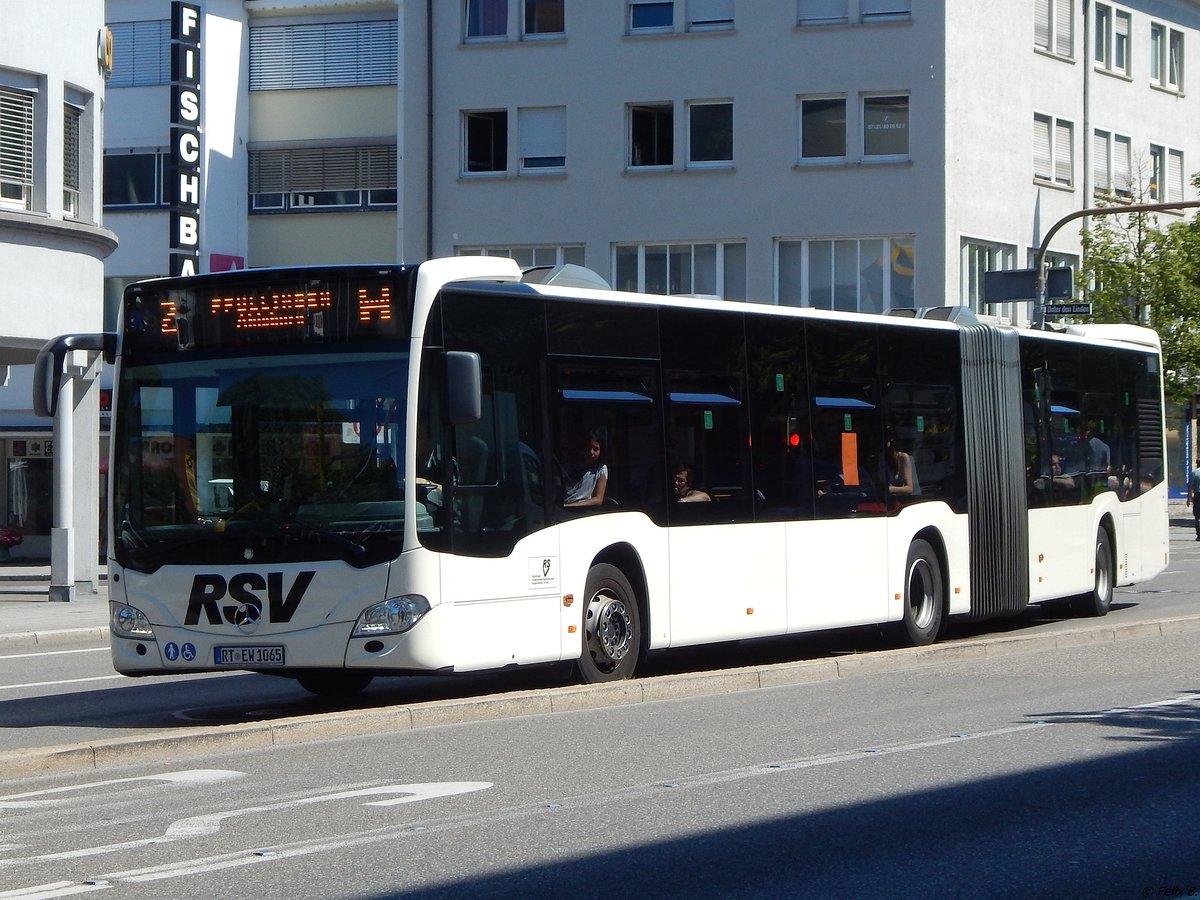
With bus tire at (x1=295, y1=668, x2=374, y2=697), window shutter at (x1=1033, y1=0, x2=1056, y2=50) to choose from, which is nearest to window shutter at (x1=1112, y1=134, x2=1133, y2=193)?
window shutter at (x1=1033, y1=0, x2=1056, y2=50)

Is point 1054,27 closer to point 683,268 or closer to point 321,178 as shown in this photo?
point 683,268

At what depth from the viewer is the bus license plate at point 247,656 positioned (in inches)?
477

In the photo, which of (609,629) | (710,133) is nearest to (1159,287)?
(710,133)

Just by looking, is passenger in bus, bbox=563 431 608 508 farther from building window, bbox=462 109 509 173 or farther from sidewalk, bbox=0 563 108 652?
building window, bbox=462 109 509 173

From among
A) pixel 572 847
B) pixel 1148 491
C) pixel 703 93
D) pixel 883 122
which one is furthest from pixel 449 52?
pixel 572 847

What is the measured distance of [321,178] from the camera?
46.7 meters

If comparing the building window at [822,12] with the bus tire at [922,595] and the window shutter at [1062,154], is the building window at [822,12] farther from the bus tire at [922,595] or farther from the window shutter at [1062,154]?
the bus tire at [922,595]

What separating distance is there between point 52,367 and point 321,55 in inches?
1366

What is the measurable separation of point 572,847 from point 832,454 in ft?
30.2

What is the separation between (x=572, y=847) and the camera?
24.9ft

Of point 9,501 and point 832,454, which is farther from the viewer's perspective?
point 9,501

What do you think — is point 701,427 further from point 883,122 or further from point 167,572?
point 883,122

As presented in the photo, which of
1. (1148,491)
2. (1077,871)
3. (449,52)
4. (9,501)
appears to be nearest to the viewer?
(1077,871)

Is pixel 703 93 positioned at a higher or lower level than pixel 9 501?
higher
